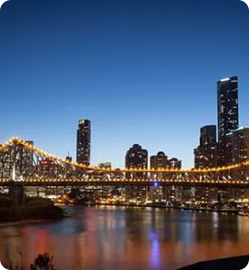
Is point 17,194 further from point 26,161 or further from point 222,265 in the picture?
point 222,265

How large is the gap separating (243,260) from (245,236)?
24.6m

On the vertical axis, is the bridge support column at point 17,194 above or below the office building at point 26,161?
below

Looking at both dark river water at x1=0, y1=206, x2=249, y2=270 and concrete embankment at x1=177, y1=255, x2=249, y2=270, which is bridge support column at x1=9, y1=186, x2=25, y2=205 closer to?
dark river water at x1=0, y1=206, x2=249, y2=270

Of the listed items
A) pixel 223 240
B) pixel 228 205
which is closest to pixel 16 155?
pixel 223 240

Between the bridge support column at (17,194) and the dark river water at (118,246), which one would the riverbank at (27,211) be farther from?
the dark river water at (118,246)

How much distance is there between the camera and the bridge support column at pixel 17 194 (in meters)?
55.3

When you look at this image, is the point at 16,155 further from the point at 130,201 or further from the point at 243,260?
the point at 130,201

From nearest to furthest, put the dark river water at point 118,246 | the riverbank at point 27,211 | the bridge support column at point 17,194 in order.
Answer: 1. the dark river water at point 118,246
2. the riverbank at point 27,211
3. the bridge support column at point 17,194

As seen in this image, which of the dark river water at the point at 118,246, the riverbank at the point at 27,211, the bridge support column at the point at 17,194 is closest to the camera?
the dark river water at the point at 118,246

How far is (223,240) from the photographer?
36.0 metres

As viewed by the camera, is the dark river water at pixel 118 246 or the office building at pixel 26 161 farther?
the office building at pixel 26 161

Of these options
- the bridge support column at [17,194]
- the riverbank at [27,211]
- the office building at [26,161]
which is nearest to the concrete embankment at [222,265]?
the riverbank at [27,211]

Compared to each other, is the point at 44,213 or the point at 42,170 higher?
the point at 42,170

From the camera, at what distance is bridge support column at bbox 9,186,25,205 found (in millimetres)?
55259
